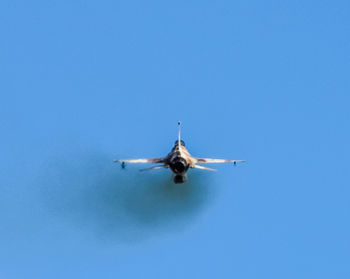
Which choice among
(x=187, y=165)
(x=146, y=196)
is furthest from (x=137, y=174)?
(x=187, y=165)

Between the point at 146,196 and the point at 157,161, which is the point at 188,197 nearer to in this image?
the point at 146,196

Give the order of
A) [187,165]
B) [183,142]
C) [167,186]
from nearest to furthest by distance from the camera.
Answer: [187,165] < [183,142] < [167,186]

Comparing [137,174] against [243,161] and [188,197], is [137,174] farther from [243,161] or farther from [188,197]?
[243,161]

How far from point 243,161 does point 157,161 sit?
32.5 ft

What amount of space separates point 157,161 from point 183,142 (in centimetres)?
459

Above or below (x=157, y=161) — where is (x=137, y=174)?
above

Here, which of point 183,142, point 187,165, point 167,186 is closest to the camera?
point 187,165

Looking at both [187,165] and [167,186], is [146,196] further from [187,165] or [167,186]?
[187,165]

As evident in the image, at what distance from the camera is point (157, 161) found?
6156 centimetres

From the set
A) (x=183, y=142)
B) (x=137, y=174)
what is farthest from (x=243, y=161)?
(x=137, y=174)

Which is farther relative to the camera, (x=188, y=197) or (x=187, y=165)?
(x=188, y=197)

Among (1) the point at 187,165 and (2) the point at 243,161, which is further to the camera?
(2) the point at 243,161

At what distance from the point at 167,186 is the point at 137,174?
346 cm

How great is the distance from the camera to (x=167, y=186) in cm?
6988
